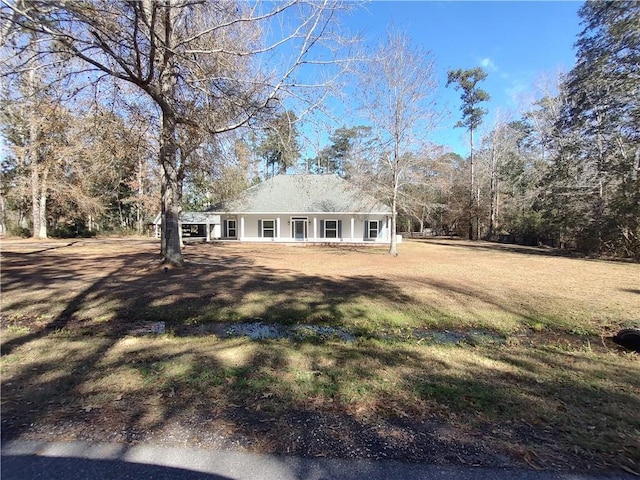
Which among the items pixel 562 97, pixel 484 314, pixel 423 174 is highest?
pixel 562 97

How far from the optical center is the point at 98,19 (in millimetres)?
6062

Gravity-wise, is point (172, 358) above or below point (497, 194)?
below

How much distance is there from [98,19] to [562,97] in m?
26.9

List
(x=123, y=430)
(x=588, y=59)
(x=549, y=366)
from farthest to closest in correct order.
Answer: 1. (x=588, y=59)
2. (x=549, y=366)
3. (x=123, y=430)

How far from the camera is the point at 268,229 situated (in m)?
29.1

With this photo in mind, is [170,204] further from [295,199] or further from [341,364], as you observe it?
[295,199]

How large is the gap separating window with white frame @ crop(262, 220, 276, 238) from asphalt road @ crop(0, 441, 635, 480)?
88.0ft

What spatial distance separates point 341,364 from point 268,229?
1001 inches

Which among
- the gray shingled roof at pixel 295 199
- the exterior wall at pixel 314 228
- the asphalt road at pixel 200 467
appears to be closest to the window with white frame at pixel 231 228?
the exterior wall at pixel 314 228

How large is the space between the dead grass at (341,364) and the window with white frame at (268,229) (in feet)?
64.8

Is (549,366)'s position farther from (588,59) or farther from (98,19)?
(588,59)

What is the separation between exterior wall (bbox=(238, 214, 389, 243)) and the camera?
2847cm

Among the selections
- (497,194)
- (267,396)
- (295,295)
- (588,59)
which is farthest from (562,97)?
(267,396)

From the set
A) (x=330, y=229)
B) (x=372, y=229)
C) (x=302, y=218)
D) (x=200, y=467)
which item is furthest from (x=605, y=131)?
(x=200, y=467)
